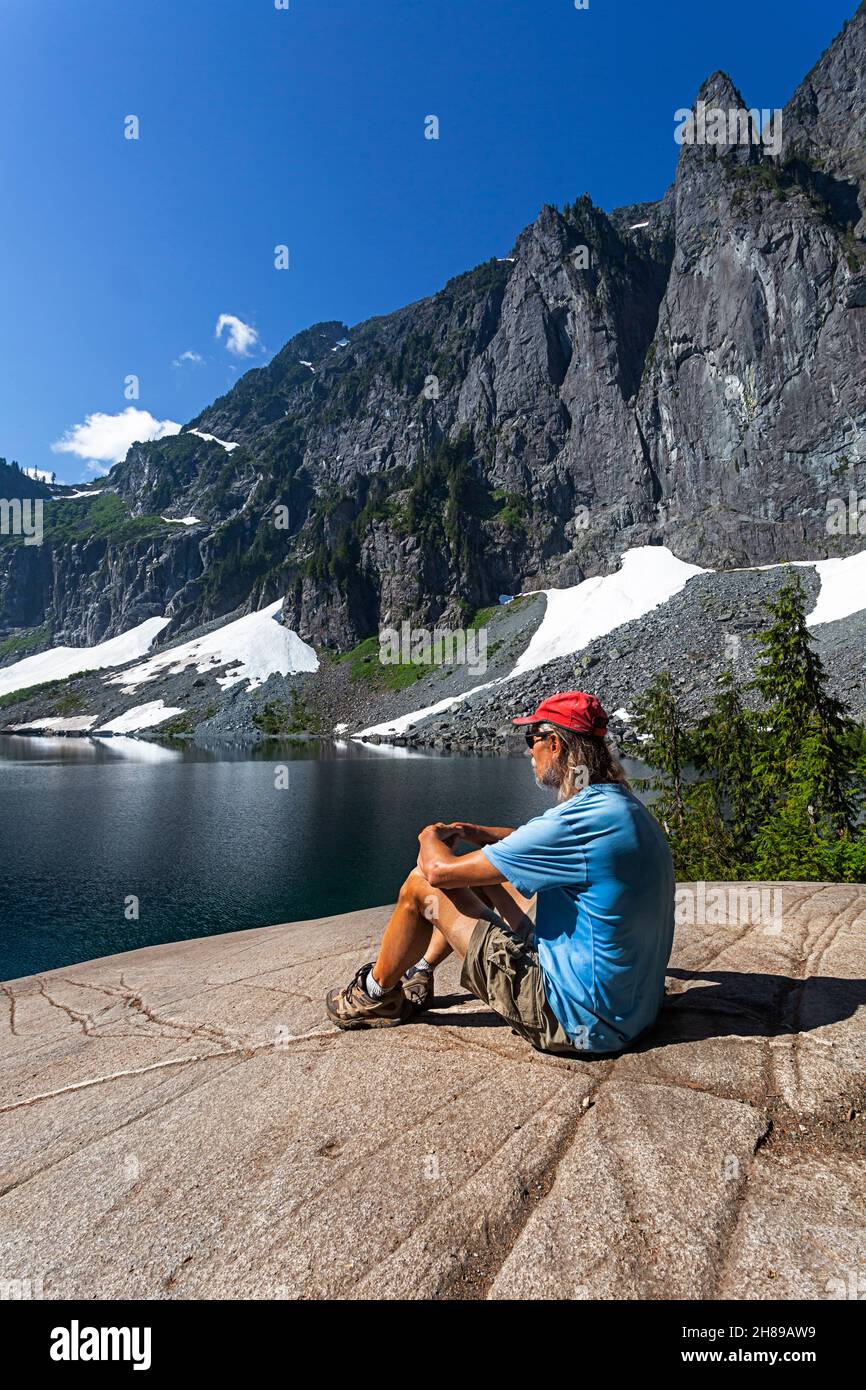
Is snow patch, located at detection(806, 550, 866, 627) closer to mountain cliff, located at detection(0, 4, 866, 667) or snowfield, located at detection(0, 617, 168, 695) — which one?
mountain cliff, located at detection(0, 4, 866, 667)

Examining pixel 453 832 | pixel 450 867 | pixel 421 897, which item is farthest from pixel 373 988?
pixel 450 867

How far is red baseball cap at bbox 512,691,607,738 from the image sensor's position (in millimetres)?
4184

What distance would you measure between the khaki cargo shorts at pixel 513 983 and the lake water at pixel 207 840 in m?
19.4

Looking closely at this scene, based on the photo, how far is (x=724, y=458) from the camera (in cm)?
11425

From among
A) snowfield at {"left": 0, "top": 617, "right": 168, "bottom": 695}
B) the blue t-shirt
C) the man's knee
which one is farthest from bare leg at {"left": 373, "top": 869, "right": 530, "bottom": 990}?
snowfield at {"left": 0, "top": 617, "right": 168, "bottom": 695}

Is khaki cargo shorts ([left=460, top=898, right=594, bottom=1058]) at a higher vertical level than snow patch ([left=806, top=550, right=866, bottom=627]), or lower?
lower

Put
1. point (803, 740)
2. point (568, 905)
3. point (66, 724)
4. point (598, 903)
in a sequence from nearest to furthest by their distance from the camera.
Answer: point (598, 903) < point (568, 905) < point (803, 740) < point (66, 724)

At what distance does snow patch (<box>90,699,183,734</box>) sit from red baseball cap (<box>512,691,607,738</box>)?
127 metres

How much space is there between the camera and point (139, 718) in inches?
4884

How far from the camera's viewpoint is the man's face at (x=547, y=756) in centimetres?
422

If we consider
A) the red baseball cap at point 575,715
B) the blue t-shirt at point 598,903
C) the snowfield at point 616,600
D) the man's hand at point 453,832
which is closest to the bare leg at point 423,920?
the man's hand at point 453,832

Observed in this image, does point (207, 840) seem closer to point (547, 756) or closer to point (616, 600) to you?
point (547, 756)

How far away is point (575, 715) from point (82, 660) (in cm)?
21038

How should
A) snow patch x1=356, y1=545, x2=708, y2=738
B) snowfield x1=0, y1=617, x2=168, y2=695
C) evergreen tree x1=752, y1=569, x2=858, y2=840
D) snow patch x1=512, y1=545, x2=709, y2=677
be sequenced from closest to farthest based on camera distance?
evergreen tree x1=752, y1=569, x2=858, y2=840 → snow patch x1=356, y1=545, x2=708, y2=738 → snow patch x1=512, y1=545, x2=709, y2=677 → snowfield x1=0, y1=617, x2=168, y2=695
